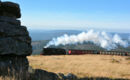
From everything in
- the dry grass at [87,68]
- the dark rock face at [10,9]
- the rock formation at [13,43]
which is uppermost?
the dark rock face at [10,9]

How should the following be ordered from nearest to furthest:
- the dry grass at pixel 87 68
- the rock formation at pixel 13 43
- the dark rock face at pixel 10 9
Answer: the rock formation at pixel 13 43 < the dark rock face at pixel 10 9 < the dry grass at pixel 87 68

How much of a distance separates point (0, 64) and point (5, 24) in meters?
3.77

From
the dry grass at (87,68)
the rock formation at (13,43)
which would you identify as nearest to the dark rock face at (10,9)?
the rock formation at (13,43)

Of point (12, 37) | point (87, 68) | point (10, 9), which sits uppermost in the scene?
point (10, 9)

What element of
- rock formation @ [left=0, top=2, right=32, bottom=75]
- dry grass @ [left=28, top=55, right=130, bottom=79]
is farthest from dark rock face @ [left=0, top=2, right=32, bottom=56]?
dry grass @ [left=28, top=55, right=130, bottom=79]

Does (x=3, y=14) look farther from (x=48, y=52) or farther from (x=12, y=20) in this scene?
(x=48, y=52)

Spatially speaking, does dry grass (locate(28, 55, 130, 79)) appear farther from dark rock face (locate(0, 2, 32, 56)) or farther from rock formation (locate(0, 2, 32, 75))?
dark rock face (locate(0, 2, 32, 56))

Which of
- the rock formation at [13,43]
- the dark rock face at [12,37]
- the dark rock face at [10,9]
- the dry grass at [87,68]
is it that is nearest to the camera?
the rock formation at [13,43]

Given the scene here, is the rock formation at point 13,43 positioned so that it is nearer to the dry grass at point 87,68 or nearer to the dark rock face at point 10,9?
the dark rock face at point 10,9

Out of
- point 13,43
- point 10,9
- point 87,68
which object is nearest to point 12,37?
point 13,43

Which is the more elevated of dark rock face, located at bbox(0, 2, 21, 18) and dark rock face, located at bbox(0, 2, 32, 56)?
dark rock face, located at bbox(0, 2, 21, 18)

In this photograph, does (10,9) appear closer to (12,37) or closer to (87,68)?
(12,37)

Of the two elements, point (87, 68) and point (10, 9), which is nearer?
point (10, 9)

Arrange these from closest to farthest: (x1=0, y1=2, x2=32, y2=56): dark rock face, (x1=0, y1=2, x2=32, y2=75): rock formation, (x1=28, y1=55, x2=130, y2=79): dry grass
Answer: (x1=0, y1=2, x2=32, y2=75): rock formation
(x1=0, y1=2, x2=32, y2=56): dark rock face
(x1=28, y1=55, x2=130, y2=79): dry grass
